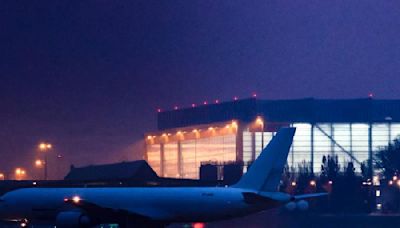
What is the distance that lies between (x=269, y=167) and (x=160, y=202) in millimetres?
8737

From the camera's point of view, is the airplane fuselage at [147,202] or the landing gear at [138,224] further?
the landing gear at [138,224]

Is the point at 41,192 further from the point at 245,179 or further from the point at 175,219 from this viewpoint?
the point at 245,179

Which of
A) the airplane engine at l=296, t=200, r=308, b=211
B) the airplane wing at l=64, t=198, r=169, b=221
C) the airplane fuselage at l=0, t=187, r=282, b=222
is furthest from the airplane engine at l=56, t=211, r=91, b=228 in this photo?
the airplane engine at l=296, t=200, r=308, b=211

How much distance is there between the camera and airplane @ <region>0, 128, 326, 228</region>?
73.4 meters

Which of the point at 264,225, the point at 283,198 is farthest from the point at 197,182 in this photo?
the point at 283,198

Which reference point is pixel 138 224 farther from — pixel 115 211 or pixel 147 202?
pixel 115 211

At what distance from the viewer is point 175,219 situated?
76562 millimetres

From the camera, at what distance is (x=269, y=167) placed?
75312mm

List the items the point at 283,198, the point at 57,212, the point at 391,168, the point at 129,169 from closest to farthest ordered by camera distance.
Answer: the point at 283,198 < the point at 57,212 < the point at 129,169 < the point at 391,168

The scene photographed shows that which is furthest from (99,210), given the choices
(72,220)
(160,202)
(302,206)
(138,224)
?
(302,206)

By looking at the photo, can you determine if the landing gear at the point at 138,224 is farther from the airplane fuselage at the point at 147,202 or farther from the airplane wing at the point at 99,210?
the airplane fuselage at the point at 147,202

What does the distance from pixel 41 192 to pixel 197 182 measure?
3117cm

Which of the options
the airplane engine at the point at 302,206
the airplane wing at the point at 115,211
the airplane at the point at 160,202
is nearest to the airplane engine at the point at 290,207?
the airplane engine at the point at 302,206

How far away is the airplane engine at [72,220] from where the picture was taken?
246 feet
